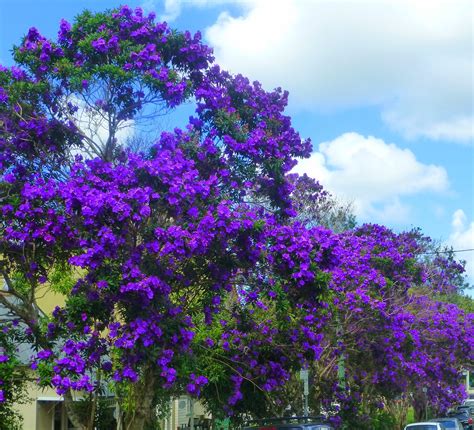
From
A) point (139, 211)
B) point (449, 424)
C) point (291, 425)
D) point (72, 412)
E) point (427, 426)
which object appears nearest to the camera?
point (139, 211)

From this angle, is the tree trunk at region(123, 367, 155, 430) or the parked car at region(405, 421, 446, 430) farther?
the parked car at region(405, 421, 446, 430)

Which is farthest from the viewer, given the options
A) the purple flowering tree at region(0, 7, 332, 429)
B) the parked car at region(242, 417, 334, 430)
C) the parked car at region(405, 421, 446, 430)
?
the parked car at region(405, 421, 446, 430)

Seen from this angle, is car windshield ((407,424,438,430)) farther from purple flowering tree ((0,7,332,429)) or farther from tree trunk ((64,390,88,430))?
tree trunk ((64,390,88,430))

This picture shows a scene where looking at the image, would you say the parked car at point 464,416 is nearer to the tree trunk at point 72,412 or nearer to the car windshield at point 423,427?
→ the car windshield at point 423,427

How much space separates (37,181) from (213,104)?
3302 millimetres

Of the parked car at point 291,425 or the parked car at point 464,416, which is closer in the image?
the parked car at point 291,425

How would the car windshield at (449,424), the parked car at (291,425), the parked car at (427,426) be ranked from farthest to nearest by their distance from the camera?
the car windshield at (449,424) → the parked car at (427,426) → the parked car at (291,425)

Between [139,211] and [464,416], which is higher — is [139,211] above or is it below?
above

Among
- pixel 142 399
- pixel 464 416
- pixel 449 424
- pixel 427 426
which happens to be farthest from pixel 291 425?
pixel 464 416

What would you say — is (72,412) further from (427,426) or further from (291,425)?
(427,426)

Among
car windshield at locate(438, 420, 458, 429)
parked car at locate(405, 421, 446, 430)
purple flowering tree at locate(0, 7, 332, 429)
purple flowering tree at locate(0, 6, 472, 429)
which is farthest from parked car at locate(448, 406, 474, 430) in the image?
purple flowering tree at locate(0, 7, 332, 429)

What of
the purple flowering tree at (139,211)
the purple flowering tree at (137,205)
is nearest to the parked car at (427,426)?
the purple flowering tree at (139,211)

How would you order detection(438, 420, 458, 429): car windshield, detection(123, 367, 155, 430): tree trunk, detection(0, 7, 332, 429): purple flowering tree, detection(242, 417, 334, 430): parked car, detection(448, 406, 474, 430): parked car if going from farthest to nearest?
1. detection(448, 406, 474, 430): parked car
2. detection(438, 420, 458, 429): car windshield
3. detection(242, 417, 334, 430): parked car
4. detection(123, 367, 155, 430): tree trunk
5. detection(0, 7, 332, 429): purple flowering tree

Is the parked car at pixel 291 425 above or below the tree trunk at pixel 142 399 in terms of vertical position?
below
